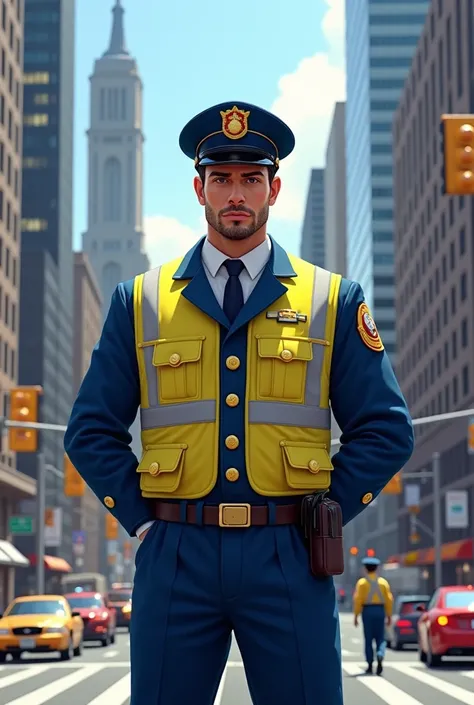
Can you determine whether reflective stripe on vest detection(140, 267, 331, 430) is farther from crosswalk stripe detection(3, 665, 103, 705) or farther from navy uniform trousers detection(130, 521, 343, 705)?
crosswalk stripe detection(3, 665, 103, 705)

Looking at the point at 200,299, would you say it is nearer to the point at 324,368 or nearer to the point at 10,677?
the point at 324,368

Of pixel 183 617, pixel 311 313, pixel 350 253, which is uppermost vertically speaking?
pixel 350 253

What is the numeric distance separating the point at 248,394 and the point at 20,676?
18021mm

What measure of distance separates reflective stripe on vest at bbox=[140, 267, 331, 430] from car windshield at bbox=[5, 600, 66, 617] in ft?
78.8

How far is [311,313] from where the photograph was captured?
459cm

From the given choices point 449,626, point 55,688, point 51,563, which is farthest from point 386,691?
point 51,563

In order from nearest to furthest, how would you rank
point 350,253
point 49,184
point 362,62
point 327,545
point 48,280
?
point 327,545 < point 48,280 < point 49,184 < point 362,62 < point 350,253

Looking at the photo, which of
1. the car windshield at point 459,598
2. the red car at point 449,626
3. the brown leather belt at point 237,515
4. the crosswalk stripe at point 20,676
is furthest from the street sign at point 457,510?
the brown leather belt at point 237,515

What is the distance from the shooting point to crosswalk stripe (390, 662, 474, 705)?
1630cm

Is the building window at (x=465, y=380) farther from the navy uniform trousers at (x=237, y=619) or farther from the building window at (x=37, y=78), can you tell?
the building window at (x=37, y=78)

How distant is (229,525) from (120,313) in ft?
2.83

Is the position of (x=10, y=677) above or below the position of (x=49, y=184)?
below

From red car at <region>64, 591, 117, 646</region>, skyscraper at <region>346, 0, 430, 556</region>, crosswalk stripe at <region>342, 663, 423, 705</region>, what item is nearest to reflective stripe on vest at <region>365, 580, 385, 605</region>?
crosswalk stripe at <region>342, 663, 423, 705</region>

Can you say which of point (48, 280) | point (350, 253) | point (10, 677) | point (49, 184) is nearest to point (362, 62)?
point (350, 253)
